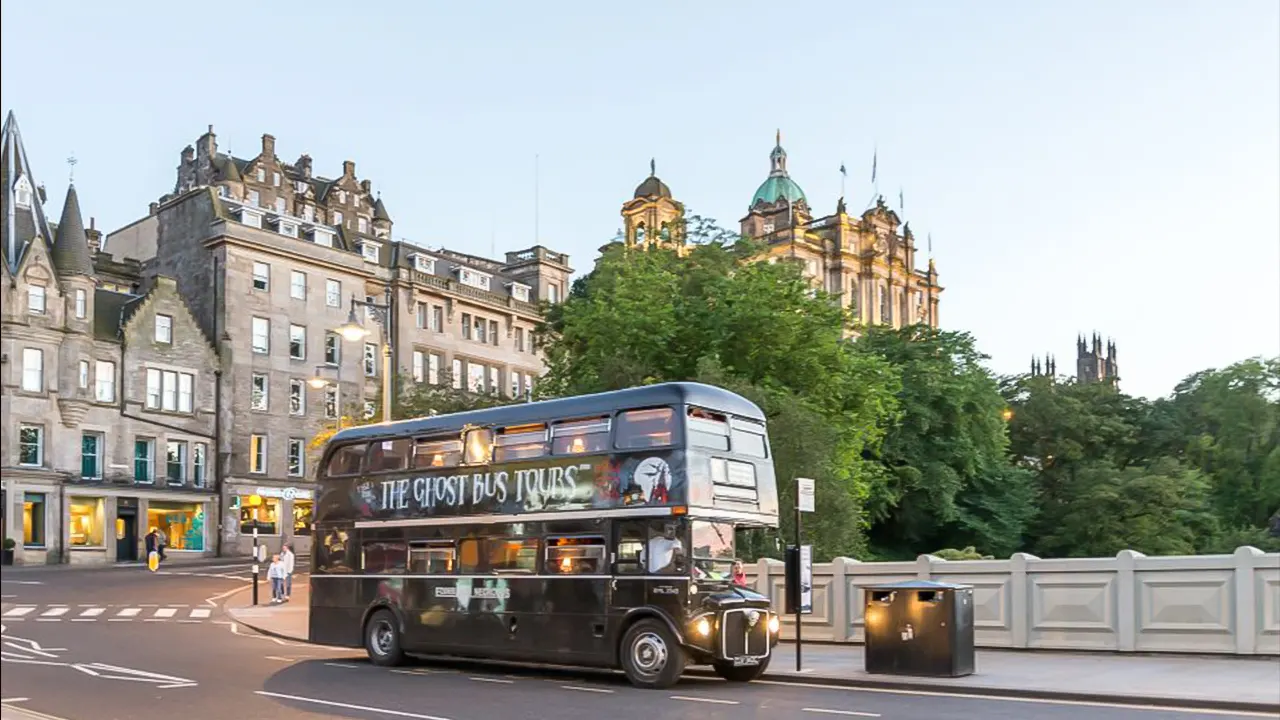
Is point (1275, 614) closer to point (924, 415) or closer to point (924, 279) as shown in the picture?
point (924, 415)

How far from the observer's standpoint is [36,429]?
2261 inches

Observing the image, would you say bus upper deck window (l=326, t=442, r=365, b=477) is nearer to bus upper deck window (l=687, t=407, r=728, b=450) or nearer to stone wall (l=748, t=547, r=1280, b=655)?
bus upper deck window (l=687, t=407, r=728, b=450)

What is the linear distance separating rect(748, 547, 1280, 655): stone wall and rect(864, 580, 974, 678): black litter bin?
3861mm

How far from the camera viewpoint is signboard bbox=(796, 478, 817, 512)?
20.1 m

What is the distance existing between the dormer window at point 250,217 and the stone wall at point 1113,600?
53.8m

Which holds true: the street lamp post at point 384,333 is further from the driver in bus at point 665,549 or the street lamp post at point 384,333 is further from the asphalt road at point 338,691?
the driver in bus at point 665,549

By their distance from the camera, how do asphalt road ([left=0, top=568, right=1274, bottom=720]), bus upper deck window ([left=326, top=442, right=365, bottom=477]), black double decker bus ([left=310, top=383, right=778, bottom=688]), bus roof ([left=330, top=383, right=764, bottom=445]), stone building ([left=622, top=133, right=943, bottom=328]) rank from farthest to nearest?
stone building ([left=622, top=133, right=943, bottom=328]) < bus upper deck window ([left=326, top=442, right=365, bottom=477]) < bus roof ([left=330, top=383, right=764, bottom=445]) < black double decker bus ([left=310, top=383, right=778, bottom=688]) < asphalt road ([left=0, top=568, right=1274, bottom=720])

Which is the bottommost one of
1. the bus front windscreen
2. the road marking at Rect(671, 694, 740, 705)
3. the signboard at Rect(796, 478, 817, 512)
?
the road marking at Rect(671, 694, 740, 705)

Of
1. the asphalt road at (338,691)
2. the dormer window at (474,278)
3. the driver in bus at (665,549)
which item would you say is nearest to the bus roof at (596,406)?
the driver in bus at (665,549)

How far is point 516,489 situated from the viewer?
21016 millimetres

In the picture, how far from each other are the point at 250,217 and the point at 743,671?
191 feet

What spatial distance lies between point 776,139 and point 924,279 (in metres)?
19.6

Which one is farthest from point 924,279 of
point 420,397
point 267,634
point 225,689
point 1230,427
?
point 225,689

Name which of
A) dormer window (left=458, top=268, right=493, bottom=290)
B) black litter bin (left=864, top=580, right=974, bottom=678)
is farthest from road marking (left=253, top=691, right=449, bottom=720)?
dormer window (left=458, top=268, right=493, bottom=290)
